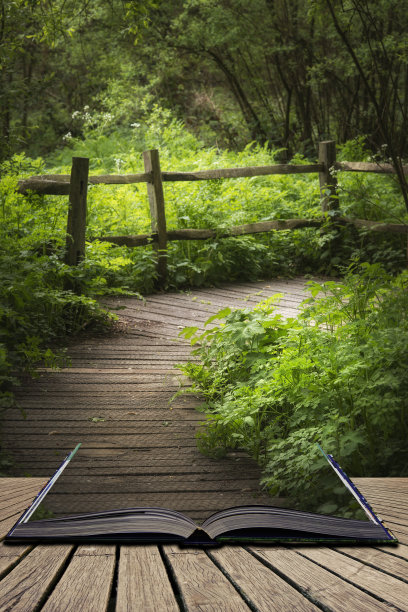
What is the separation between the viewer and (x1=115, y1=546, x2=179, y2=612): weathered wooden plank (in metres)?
1.39

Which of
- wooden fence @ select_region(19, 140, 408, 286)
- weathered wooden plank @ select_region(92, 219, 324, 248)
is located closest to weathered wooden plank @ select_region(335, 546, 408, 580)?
wooden fence @ select_region(19, 140, 408, 286)

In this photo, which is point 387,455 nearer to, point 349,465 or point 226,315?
point 349,465

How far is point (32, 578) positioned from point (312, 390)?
246 cm

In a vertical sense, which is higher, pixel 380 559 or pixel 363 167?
pixel 363 167

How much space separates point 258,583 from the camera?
59.4 inches

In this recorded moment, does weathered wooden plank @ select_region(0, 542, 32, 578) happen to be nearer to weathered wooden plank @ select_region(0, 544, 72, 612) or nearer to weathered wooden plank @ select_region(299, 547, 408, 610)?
weathered wooden plank @ select_region(0, 544, 72, 612)

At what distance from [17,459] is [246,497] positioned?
129 cm

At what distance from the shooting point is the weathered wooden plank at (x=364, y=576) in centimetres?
145

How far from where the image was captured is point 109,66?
59.3 feet

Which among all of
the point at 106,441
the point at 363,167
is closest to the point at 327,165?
the point at 363,167

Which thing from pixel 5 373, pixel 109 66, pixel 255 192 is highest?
pixel 109 66

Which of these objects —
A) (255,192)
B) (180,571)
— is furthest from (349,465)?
(255,192)

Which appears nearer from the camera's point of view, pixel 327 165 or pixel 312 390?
pixel 312 390

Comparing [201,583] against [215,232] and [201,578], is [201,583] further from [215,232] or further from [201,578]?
[215,232]
